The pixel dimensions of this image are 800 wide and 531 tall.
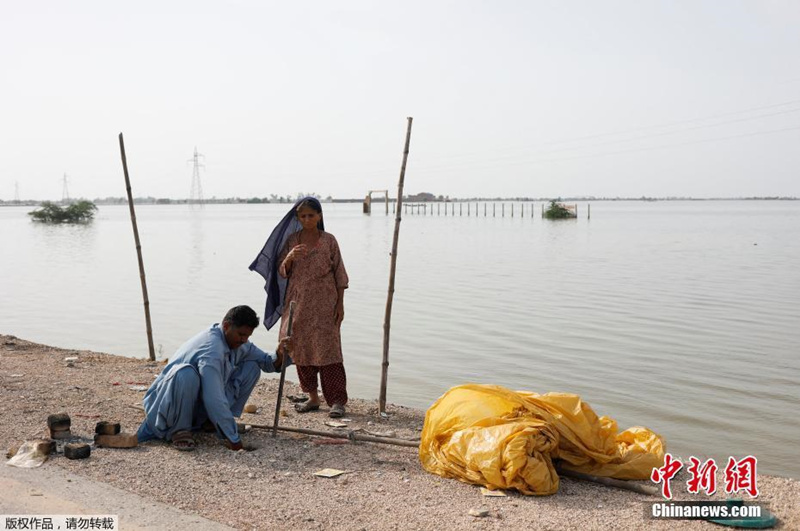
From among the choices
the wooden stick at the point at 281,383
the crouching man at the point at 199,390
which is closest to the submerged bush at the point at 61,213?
the wooden stick at the point at 281,383

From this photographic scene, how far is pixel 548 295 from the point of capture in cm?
1482

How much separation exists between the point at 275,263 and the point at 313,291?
0.43 metres

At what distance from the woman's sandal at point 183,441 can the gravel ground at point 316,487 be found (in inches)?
2.2

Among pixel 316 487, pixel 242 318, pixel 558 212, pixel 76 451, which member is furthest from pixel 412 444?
pixel 558 212

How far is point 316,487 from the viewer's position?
12.9ft

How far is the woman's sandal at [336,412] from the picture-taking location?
18.7ft

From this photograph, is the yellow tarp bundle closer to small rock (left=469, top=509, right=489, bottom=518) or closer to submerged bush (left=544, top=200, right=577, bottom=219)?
small rock (left=469, top=509, right=489, bottom=518)

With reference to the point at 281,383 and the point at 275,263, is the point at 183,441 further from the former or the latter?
the point at 275,263

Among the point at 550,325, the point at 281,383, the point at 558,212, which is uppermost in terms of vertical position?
the point at 558,212

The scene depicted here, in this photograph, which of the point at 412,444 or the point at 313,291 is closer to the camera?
the point at 412,444

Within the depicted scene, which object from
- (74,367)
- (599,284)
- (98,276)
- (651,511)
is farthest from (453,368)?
(98,276)

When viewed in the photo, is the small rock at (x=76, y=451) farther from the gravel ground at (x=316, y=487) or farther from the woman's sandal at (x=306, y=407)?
the woman's sandal at (x=306, y=407)

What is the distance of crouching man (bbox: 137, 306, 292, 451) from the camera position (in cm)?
451

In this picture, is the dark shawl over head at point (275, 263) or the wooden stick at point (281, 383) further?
the dark shawl over head at point (275, 263)
